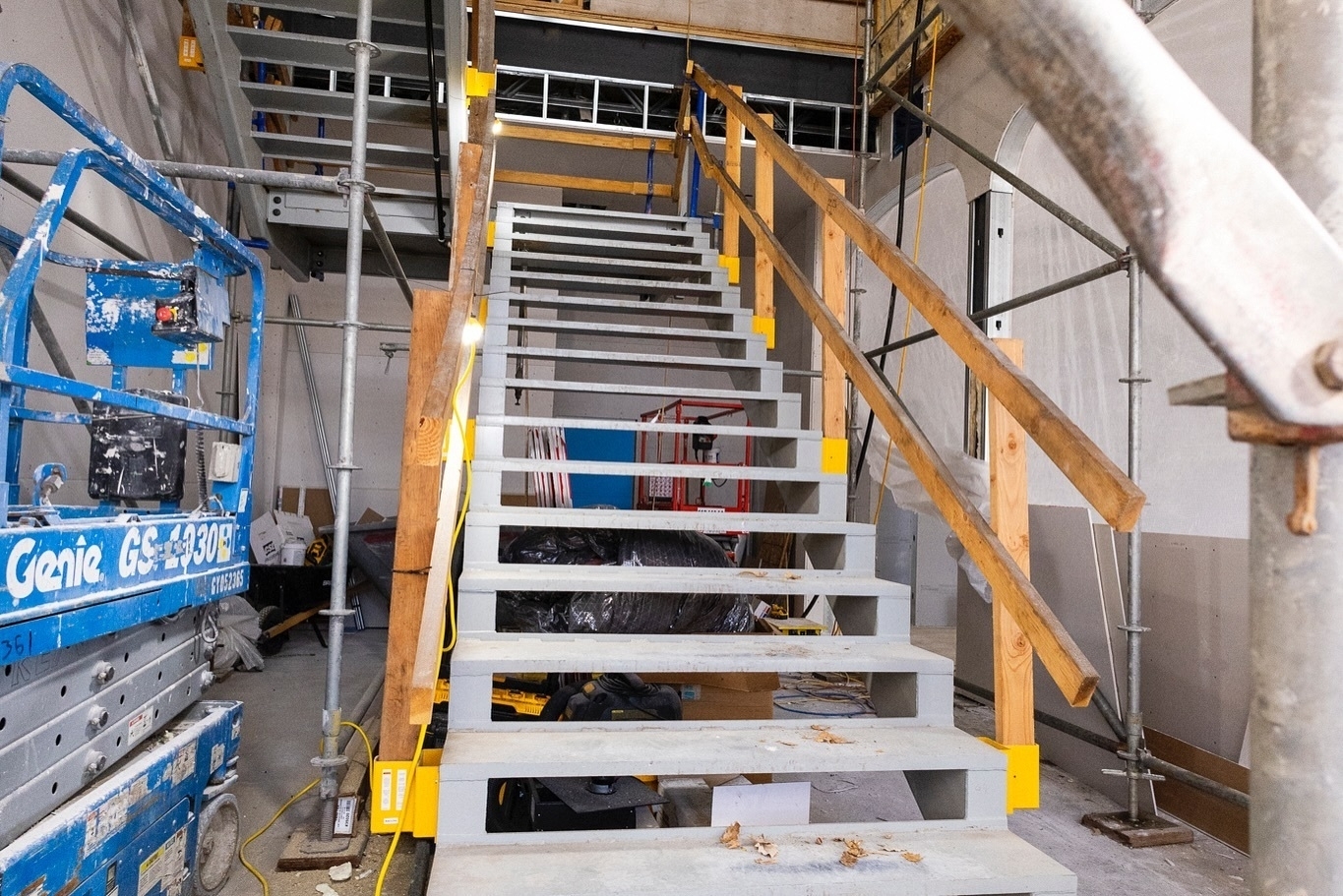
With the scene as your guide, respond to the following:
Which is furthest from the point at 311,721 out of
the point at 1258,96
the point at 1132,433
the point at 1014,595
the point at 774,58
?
the point at 774,58

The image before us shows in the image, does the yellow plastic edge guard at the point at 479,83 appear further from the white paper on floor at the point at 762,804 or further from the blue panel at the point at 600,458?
the blue panel at the point at 600,458

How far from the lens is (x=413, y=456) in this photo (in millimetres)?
1709

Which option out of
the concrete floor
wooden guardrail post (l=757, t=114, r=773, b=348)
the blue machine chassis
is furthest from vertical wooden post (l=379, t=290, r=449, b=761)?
wooden guardrail post (l=757, t=114, r=773, b=348)

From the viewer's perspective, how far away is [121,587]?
174cm

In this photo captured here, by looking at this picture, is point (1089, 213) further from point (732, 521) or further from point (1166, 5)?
point (732, 521)

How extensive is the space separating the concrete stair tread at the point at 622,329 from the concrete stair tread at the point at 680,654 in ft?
5.15

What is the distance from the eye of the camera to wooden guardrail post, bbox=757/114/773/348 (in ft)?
12.6

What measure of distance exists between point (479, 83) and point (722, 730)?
3.52 m

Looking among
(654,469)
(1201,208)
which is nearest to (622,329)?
(654,469)

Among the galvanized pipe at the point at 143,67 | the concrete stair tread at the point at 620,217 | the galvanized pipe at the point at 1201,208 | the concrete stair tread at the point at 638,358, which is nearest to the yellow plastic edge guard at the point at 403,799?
the galvanized pipe at the point at 1201,208

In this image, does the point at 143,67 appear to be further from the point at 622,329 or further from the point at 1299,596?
the point at 1299,596

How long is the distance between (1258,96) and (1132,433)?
2.67m

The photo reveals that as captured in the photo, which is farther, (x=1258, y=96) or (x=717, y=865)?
(x=717, y=865)

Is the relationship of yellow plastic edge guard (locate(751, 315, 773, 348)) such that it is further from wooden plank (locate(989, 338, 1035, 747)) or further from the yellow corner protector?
wooden plank (locate(989, 338, 1035, 747))
